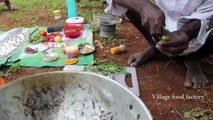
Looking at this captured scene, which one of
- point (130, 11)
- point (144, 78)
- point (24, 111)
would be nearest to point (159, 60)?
point (144, 78)

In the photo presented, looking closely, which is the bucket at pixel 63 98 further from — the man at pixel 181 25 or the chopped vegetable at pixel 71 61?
the chopped vegetable at pixel 71 61

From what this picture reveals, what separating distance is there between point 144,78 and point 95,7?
1793mm

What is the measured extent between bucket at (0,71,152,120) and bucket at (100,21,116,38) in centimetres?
148

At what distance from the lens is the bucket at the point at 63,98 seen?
131cm

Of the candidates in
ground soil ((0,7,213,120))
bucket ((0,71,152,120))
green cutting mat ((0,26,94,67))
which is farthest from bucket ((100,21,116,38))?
bucket ((0,71,152,120))

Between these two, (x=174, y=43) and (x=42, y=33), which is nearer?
(x=174, y=43)

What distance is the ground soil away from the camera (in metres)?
1.94

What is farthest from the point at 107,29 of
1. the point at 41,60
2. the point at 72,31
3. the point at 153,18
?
the point at 153,18

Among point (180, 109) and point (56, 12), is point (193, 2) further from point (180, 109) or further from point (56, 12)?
point (56, 12)

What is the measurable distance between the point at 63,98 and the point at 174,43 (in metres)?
0.70

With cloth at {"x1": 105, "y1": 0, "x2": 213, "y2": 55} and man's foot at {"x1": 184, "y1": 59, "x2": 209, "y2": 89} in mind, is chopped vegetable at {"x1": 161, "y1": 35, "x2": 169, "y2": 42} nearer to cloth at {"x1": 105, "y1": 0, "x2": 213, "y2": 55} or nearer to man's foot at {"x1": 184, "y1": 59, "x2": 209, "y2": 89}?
cloth at {"x1": 105, "y1": 0, "x2": 213, "y2": 55}

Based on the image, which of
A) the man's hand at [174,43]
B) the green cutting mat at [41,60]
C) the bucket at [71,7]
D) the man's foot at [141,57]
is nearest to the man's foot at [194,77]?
the man's foot at [141,57]

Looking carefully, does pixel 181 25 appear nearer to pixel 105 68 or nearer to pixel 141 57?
pixel 141 57

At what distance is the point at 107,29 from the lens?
2.88 m
